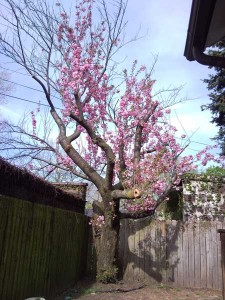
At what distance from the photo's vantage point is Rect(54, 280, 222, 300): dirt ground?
812 cm

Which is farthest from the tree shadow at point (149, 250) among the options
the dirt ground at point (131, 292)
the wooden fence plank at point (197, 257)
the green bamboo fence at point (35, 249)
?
the green bamboo fence at point (35, 249)

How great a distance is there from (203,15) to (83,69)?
8233 millimetres

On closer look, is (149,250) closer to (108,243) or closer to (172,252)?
(172,252)

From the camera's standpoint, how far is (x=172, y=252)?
10.4 m

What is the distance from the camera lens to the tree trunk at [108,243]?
9.44 meters

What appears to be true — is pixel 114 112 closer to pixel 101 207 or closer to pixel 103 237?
pixel 101 207

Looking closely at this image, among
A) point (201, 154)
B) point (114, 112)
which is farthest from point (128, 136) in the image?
point (201, 154)

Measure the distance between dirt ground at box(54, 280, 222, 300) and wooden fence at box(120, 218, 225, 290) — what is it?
47 centimetres

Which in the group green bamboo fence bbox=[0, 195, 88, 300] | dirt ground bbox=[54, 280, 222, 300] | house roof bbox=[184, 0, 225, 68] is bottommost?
dirt ground bbox=[54, 280, 222, 300]

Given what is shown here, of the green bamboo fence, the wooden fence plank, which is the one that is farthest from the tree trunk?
the wooden fence plank

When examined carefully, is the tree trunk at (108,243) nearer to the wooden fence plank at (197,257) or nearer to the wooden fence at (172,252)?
the wooden fence at (172,252)

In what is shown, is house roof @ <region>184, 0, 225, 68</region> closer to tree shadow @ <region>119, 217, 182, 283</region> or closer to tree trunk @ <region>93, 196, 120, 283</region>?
tree trunk @ <region>93, 196, 120, 283</region>

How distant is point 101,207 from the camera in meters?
10.2

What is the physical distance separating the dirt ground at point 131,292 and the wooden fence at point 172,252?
1.55 ft
